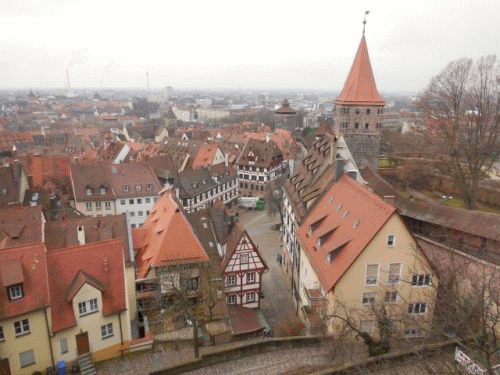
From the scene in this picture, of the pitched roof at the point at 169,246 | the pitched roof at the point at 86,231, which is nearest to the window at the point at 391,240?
the pitched roof at the point at 169,246

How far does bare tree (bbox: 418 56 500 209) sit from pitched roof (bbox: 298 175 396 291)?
1389cm

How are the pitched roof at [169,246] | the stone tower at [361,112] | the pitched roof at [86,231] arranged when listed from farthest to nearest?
the stone tower at [361,112] → the pitched roof at [169,246] → the pitched roof at [86,231]

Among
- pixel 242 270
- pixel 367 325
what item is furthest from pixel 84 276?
pixel 367 325

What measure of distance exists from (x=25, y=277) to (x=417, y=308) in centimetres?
1941

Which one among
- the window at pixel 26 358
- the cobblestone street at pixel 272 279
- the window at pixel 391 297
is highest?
the window at pixel 391 297

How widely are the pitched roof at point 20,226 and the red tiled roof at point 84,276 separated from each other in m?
6.17

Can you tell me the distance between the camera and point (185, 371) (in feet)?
55.6

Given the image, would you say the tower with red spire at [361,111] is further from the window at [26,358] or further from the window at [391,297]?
the window at [26,358]

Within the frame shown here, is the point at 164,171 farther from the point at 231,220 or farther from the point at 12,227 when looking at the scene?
the point at 12,227

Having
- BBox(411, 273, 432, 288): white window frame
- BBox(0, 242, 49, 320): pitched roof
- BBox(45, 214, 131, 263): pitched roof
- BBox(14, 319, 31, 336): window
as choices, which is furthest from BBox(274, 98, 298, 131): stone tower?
BBox(14, 319, 31, 336): window

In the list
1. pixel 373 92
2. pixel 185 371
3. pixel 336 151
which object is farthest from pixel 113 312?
pixel 373 92

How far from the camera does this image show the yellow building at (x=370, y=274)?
2119cm

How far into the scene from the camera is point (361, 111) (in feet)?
132

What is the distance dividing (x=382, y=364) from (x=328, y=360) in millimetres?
3467
